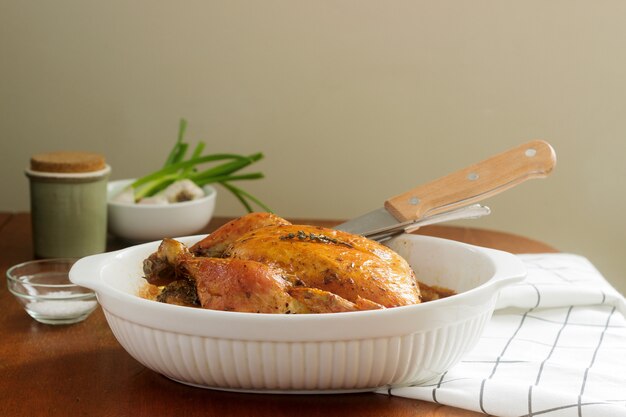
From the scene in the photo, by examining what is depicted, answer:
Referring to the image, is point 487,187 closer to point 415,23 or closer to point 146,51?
point 415,23

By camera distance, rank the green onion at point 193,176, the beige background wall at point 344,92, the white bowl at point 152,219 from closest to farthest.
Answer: the white bowl at point 152,219, the green onion at point 193,176, the beige background wall at point 344,92

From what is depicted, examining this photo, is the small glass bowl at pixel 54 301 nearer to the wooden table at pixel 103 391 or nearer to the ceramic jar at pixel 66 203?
the wooden table at pixel 103 391

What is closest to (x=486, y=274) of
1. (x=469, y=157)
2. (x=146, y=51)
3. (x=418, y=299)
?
(x=418, y=299)

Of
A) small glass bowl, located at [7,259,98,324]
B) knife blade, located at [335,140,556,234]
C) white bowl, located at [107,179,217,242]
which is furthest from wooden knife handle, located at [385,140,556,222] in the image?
white bowl, located at [107,179,217,242]

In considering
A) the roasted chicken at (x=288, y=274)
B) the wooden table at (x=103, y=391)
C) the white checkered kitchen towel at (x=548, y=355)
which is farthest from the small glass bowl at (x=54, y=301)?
the white checkered kitchen towel at (x=548, y=355)

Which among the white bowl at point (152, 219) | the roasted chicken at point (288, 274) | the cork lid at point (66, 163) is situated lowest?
the white bowl at point (152, 219)

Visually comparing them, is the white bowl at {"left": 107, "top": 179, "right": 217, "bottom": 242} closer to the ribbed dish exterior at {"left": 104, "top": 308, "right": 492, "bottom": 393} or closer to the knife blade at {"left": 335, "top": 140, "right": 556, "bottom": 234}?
the knife blade at {"left": 335, "top": 140, "right": 556, "bottom": 234}

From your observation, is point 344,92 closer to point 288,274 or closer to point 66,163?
point 66,163

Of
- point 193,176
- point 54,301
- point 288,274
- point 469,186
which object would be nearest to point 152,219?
point 193,176
